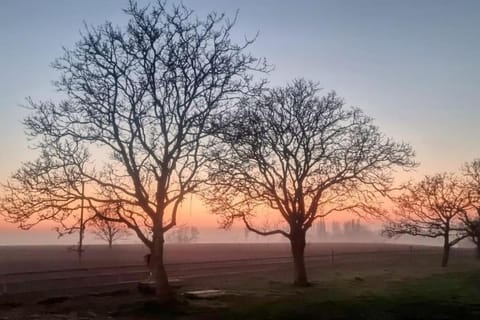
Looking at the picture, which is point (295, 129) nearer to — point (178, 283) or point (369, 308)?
point (178, 283)

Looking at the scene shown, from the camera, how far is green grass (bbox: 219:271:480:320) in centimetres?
1975

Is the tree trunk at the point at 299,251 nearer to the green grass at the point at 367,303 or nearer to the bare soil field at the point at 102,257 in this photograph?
the green grass at the point at 367,303

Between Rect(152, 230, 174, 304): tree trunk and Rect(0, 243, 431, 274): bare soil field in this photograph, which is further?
Rect(0, 243, 431, 274): bare soil field

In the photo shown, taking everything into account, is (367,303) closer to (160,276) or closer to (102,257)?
(160,276)

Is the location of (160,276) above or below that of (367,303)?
above

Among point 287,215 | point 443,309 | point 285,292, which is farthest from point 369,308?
point 287,215

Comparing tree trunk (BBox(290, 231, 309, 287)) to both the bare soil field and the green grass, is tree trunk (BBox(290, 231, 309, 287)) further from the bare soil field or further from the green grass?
the bare soil field

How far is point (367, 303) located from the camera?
76.2 ft

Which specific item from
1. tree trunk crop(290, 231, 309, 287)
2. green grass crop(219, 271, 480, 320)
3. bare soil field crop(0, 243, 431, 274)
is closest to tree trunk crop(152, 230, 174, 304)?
green grass crop(219, 271, 480, 320)

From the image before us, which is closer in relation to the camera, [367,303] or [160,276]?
[160,276]

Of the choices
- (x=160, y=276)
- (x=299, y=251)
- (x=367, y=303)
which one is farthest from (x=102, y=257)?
Result: (x=367, y=303)

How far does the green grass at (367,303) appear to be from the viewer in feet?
64.8

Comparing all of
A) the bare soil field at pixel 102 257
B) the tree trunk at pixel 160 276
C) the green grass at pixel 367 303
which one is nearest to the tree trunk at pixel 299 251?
the green grass at pixel 367 303

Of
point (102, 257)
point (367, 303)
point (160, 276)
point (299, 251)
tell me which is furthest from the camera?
point (102, 257)
